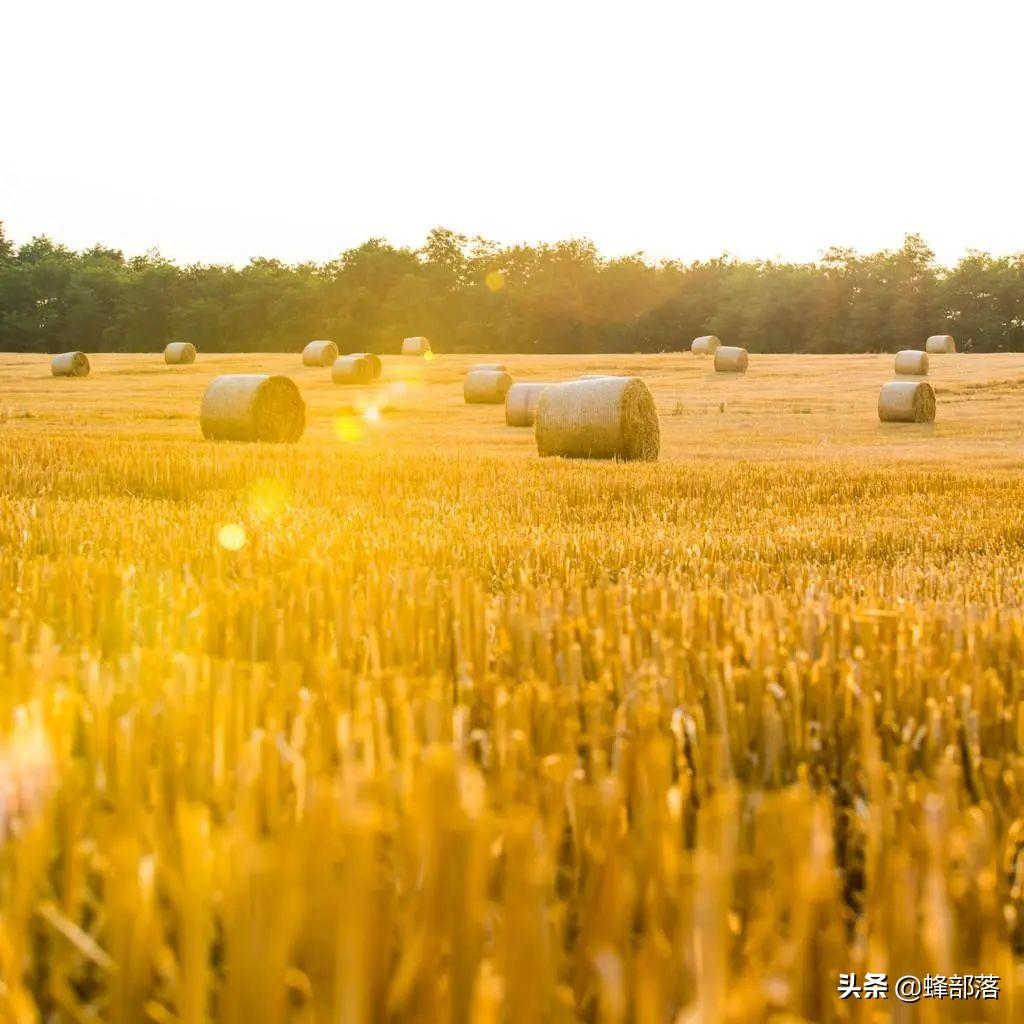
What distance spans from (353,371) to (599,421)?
1149 inches

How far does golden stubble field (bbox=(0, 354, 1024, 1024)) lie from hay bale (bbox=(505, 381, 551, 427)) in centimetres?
2216

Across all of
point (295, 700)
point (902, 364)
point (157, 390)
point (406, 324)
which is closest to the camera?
point (295, 700)

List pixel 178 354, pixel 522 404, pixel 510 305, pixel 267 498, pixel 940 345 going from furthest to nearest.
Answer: pixel 510 305 < pixel 940 345 < pixel 178 354 < pixel 522 404 < pixel 267 498

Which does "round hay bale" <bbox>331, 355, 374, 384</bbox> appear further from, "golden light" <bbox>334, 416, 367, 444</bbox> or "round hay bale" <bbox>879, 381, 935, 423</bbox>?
"round hay bale" <bbox>879, 381, 935, 423</bbox>

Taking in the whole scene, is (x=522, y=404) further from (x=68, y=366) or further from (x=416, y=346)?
(x=416, y=346)

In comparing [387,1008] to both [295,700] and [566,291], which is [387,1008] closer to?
[295,700]

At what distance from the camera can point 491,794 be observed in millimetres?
1733

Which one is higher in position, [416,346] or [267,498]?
[416,346]

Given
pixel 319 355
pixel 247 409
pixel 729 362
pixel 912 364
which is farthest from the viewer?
pixel 319 355

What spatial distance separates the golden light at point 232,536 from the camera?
19.2ft

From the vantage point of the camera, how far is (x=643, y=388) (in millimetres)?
18156

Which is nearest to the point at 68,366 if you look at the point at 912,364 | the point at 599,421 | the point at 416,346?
the point at 416,346

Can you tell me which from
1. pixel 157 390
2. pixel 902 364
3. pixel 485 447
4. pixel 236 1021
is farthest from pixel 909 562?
pixel 902 364

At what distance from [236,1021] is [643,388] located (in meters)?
17.3
